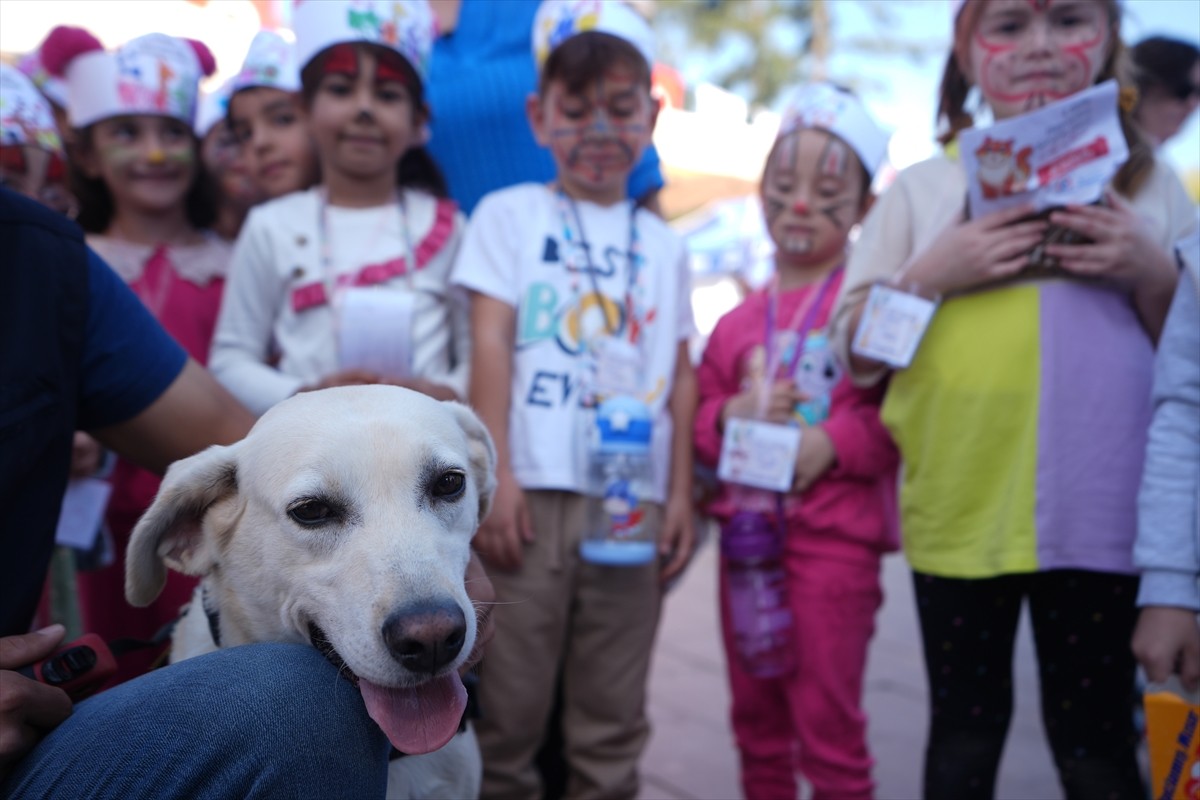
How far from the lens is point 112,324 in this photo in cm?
199

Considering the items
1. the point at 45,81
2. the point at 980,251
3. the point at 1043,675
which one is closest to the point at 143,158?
the point at 45,81

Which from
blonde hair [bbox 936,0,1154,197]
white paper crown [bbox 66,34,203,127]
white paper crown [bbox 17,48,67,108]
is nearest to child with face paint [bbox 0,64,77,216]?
white paper crown [bbox 66,34,203,127]

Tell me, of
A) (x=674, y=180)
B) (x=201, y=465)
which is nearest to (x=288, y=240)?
(x=201, y=465)

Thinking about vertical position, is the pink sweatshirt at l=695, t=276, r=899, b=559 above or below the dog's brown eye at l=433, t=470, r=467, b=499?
below

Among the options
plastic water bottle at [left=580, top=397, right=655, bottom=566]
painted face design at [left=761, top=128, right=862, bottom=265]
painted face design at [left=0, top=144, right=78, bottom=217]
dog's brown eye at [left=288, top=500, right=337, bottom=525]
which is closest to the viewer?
dog's brown eye at [left=288, top=500, right=337, bottom=525]

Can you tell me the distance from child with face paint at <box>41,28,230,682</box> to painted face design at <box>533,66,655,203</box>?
1.41 m

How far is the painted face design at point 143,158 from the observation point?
342 centimetres

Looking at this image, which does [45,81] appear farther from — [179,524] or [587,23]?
[179,524]

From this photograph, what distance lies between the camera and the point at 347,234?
3023mm

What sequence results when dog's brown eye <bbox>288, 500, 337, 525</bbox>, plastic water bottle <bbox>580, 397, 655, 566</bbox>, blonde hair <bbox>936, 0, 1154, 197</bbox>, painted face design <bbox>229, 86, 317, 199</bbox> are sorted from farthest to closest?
painted face design <bbox>229, 86, 317, 199</bbox>, plastic water bottle <bbox>580, 397, 655, 566</bbox>, blonde hair <bbox>936, 0, 1154, 197</bbox>, dog's brown eye <bbox>288, 500, 337, 525</bbox>

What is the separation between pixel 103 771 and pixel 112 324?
37.8 inches

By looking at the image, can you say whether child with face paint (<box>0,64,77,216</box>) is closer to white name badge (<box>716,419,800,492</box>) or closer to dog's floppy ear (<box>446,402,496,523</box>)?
dog's floppy ear (<box>446,402,496,523</box>)

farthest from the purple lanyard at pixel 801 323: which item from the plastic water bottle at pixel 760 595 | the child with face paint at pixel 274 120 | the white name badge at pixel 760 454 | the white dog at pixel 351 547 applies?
the child with face paint at pixel 274 120

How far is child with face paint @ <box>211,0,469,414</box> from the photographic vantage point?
288cm
